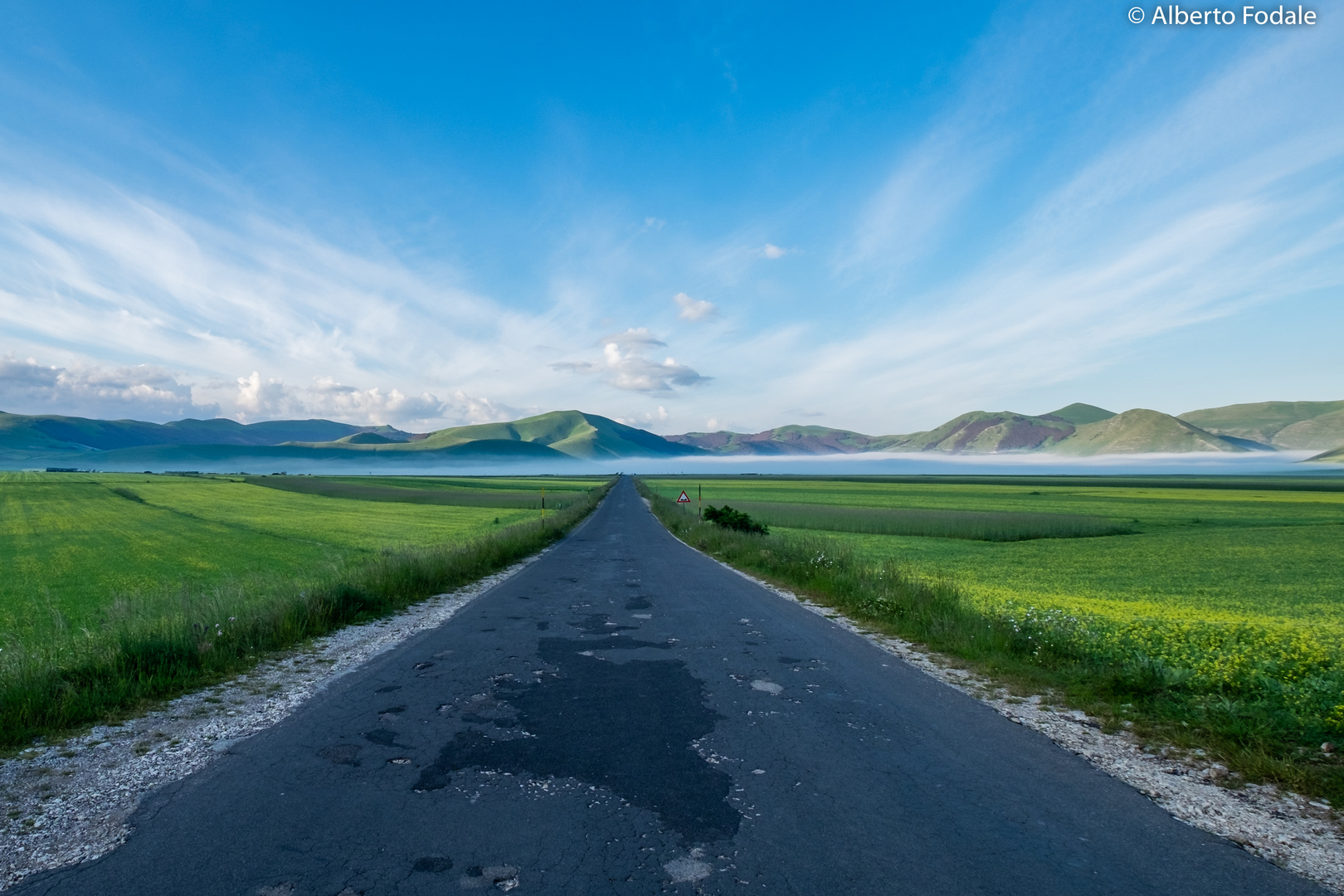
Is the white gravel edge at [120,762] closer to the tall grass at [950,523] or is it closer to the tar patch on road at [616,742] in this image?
the tar patch on road at [616,742]

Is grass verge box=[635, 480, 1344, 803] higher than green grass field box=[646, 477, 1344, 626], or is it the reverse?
grass verge box=[635, 480, 1344, 803]

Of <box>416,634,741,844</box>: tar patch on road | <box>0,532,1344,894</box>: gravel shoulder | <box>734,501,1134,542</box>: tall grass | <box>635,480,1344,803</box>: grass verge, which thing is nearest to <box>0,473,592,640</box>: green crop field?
<box>0,532,1344,894</box>: gravel shoulder

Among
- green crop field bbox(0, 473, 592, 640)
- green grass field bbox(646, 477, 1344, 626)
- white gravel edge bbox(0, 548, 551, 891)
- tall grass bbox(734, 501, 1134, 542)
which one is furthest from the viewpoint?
tall grass bbox(734, 501, 1134, 542)

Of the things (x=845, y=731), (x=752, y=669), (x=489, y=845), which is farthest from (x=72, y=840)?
(x=752, y=669)

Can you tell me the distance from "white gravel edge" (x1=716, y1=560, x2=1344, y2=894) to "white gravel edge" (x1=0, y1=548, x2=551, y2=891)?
7.51 meters

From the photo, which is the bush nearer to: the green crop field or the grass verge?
the green crop field

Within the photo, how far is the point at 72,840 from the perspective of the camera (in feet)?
13.4

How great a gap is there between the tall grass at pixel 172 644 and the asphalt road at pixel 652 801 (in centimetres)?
205

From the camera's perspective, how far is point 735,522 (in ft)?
102

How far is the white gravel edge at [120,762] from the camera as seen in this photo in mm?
4074

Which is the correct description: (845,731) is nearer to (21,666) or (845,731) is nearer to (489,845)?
(489,845)

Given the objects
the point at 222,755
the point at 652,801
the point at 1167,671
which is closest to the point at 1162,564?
the point at 1167,671

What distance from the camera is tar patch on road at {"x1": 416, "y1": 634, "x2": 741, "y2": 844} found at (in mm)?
4609

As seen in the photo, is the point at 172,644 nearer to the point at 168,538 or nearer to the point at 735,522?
the point at 735,522
